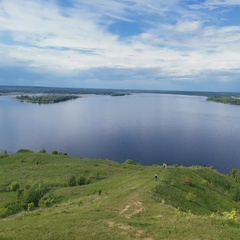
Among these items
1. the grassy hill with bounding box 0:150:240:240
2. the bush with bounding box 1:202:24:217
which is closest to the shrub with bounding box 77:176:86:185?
the grassy hill with bounding box 0:150:240:240

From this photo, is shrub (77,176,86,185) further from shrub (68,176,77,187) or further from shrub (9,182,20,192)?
shrub (9,182,20,192)

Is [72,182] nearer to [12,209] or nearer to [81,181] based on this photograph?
[81,181]

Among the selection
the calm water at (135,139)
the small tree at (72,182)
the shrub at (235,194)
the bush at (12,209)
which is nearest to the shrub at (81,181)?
the small tree at (72,182)

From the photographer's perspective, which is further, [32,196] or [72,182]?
[72,182]

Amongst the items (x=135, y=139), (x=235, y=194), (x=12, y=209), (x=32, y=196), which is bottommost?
(x=135, y=139)

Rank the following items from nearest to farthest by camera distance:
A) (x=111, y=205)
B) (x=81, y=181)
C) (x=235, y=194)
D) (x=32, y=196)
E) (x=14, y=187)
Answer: (x=111, y=205) < (x=32, y=196) < (x=235, y=194) < (x=14, y=187) < (x=81, y=181)

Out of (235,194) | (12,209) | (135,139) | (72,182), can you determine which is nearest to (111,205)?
(12,209)

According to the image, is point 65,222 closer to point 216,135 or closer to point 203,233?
point 203,233

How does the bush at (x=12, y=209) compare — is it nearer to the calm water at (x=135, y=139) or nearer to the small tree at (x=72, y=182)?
the small tree at (x=72, y=182)

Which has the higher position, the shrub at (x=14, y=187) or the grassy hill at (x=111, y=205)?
the grassy hill at (x=111, y=205)
